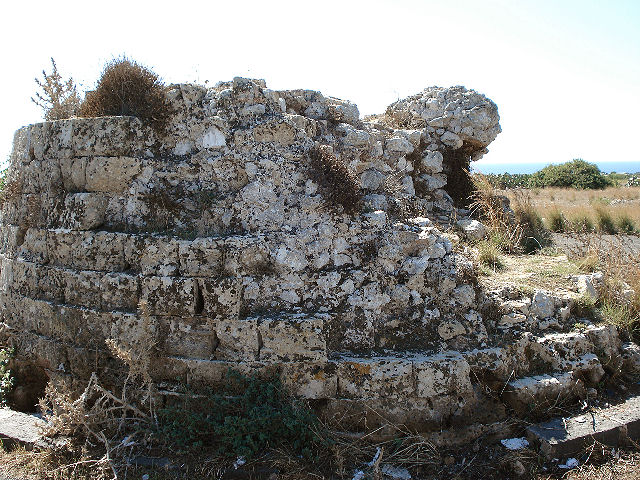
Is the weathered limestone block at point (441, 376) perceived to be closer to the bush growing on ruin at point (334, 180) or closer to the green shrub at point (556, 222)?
the bush growing on ruin at point (334, 180)

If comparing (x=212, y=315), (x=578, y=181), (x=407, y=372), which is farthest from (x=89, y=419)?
(x=578, y=181)

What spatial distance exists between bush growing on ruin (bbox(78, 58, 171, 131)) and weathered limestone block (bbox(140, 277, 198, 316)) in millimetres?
1510

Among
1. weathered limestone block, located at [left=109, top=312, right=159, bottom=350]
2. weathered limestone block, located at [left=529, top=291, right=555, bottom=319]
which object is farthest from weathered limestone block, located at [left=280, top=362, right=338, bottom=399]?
weathered limestone block, located at [left=529, top=291, right=555, bottom=319]

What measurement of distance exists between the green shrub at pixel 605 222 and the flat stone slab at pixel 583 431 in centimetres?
822

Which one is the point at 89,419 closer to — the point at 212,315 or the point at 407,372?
the point at 212,315

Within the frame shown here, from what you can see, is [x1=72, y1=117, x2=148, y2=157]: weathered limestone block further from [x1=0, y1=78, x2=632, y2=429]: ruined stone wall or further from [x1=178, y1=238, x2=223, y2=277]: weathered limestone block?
[x1=178, y1=238, x2=223, y2=277]: weathered limestone block

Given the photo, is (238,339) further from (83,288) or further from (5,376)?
(5,376)

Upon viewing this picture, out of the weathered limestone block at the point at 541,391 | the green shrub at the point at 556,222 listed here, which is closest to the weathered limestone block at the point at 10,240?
the weathered limestone block at the point at 541,391

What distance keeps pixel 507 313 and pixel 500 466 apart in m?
1.33

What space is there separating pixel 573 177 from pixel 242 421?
2454cm

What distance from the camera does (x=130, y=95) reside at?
481 centimetres

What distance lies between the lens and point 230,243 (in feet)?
13.8

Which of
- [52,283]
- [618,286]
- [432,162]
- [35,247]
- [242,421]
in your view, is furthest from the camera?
[432,162]

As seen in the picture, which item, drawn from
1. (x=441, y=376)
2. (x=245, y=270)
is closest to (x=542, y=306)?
(x=441, y=376)
